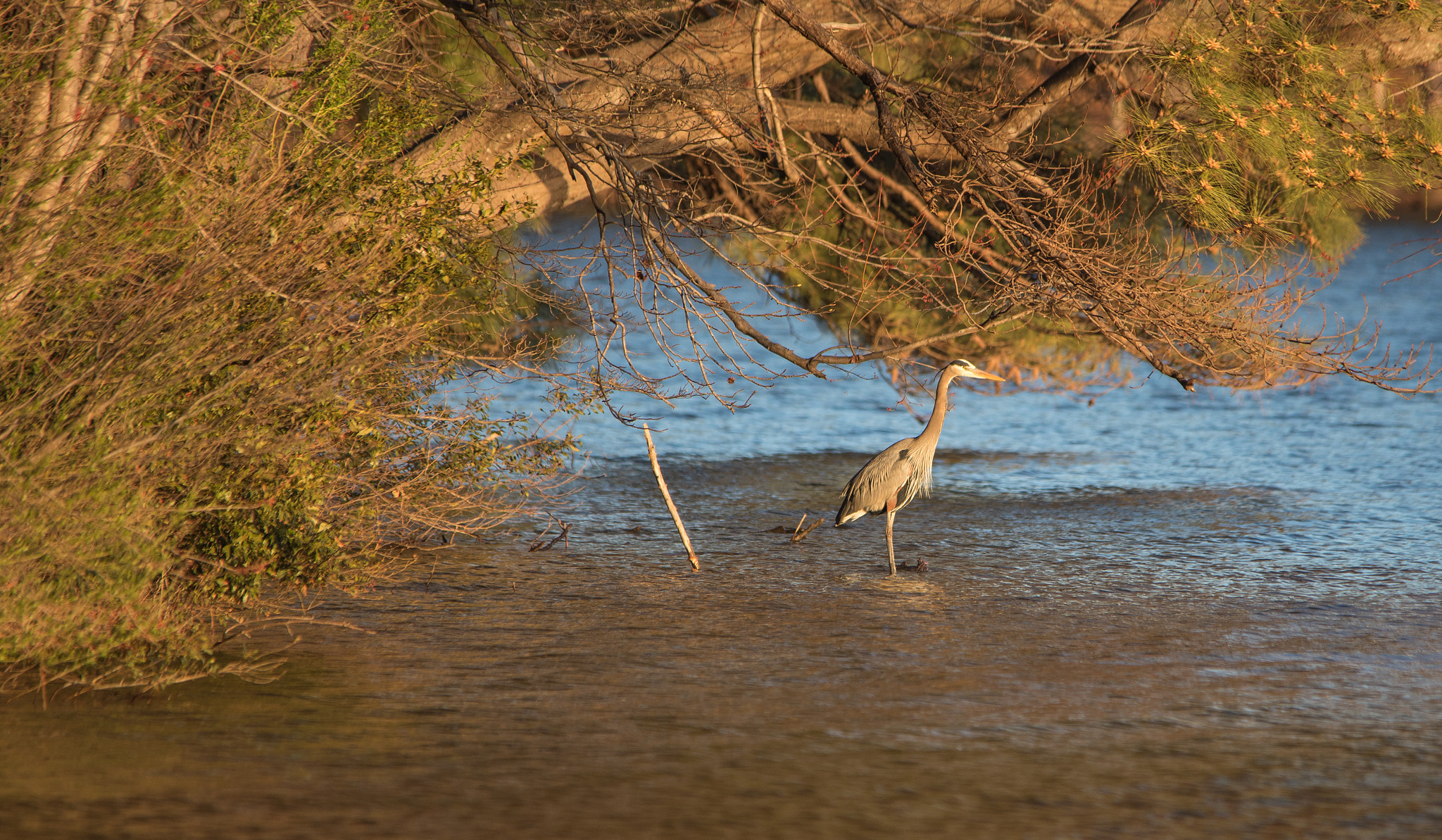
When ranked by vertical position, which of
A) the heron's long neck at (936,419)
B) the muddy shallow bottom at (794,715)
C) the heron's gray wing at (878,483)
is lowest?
the muddy shallow bottom at (794,715)

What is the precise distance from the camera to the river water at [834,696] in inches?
195

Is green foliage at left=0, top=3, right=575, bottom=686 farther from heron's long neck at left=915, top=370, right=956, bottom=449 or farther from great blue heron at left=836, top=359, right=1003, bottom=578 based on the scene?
heron's long neck at left=915, top=370, right=956, bottom=449

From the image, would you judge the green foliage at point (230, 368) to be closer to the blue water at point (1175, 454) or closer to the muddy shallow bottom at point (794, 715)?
the muddy shallow bottom at point (794, 715)

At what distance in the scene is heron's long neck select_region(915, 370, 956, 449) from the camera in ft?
30.5

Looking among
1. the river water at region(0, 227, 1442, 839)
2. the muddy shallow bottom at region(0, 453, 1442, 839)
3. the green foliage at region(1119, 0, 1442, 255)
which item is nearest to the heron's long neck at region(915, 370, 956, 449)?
the river water at region(0, 227, 1442, 839)

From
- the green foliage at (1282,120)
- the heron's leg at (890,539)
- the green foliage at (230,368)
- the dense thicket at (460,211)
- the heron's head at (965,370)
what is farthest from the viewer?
the heron's head at (965,370)

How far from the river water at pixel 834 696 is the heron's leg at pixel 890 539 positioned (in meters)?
0.09

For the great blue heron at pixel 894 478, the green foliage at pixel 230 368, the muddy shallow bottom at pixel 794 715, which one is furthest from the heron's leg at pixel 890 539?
the green foliage at pixel 230 368

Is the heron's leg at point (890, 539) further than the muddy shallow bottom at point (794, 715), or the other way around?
the heron's leg at point (890, 539)

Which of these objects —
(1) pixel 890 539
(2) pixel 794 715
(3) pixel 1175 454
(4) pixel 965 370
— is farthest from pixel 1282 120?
(3) pixel 1175 454

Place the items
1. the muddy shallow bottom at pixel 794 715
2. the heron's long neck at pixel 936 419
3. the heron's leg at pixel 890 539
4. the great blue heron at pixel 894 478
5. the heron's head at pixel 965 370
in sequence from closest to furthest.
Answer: the muddy shallow bottom at pixel 794 715, the heron's leg at pixel 890 539, the great blue heron at pixel 894 478, the heron's long neck at pixel 936 419, the heron's head at pixel 965 370

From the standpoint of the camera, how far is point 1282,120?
25.9ft

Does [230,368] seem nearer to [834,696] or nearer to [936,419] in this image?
[834,696]

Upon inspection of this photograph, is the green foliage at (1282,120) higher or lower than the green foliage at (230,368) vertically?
higher
